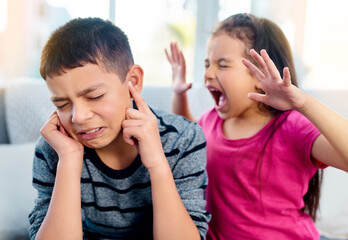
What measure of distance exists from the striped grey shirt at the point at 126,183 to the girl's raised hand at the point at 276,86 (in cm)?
25

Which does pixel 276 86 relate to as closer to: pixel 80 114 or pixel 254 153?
pixel 254 153

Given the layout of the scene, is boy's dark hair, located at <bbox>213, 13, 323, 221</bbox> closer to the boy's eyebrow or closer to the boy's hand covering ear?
the boy's hand covering ear

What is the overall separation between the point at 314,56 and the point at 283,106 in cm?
154

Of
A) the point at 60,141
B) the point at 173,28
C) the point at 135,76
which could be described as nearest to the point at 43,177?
the point at 60,141

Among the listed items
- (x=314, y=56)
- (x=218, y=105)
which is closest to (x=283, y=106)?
(x=218, y=105)

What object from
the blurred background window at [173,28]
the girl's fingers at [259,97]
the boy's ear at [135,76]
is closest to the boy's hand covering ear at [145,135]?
the boy's ear at [135,76]

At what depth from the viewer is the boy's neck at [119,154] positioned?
100cm

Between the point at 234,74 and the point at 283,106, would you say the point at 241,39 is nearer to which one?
the point at 234,74

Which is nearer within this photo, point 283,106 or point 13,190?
point 283,106

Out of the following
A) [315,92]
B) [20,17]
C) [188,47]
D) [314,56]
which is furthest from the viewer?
[188,47]

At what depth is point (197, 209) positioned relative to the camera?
0.92 m

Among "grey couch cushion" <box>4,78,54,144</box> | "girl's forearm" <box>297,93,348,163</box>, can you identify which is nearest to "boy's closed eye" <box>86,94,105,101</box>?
"girl's forearm" <box>297,93,348,163</box>

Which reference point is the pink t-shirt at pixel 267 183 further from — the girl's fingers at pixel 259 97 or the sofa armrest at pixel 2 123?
the sofa armrest at pixel 2 123

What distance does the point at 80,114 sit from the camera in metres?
0.83
